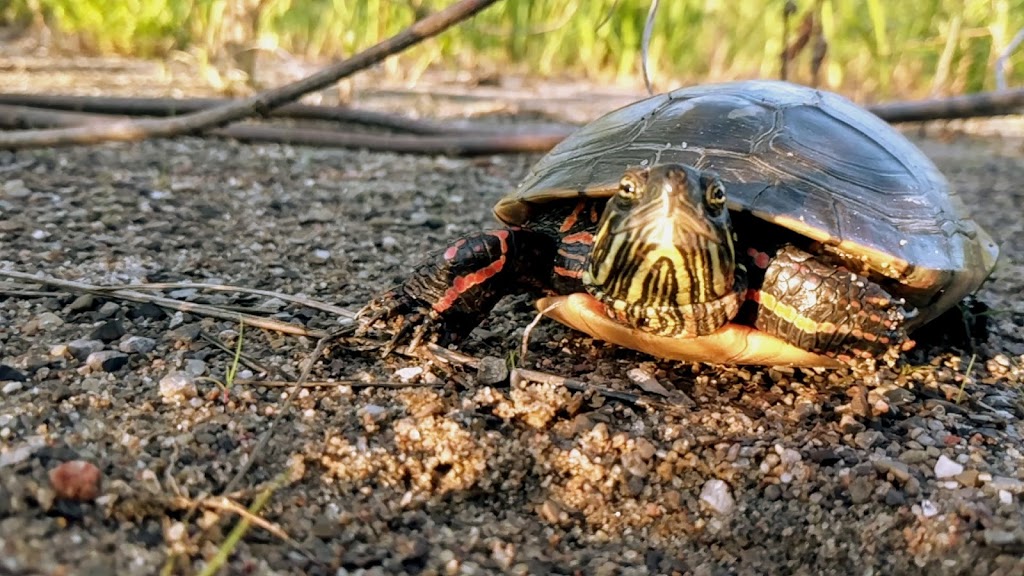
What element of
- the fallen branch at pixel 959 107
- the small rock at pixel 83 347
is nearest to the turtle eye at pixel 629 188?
the small rock at pixel 83 347

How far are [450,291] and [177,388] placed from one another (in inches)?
25.7

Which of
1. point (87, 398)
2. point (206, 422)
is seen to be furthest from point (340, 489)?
point (87, 398)

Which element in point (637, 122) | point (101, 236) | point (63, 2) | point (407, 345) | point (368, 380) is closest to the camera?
point (368, 380)

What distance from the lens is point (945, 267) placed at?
197 centimetres

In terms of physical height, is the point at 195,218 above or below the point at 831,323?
below

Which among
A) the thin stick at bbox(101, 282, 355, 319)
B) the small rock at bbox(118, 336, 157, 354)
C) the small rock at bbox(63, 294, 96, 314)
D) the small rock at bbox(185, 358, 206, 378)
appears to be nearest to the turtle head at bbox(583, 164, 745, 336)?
the thin stick at bbox(101, 282, 355, 319)

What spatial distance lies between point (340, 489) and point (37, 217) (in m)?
1.83

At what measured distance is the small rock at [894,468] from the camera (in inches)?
61.2

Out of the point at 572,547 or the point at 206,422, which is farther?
the point at 206,422

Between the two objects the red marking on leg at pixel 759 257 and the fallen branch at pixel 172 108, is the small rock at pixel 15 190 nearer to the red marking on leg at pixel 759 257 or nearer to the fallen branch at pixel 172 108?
the fallen branch at pixel 172 108

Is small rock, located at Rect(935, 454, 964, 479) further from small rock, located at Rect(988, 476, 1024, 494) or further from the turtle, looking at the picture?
the turtle

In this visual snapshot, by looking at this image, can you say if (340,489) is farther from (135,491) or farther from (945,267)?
(945,267)

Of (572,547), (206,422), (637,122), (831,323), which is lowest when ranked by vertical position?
(572,547)

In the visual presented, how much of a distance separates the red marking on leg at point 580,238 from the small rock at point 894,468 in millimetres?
820
